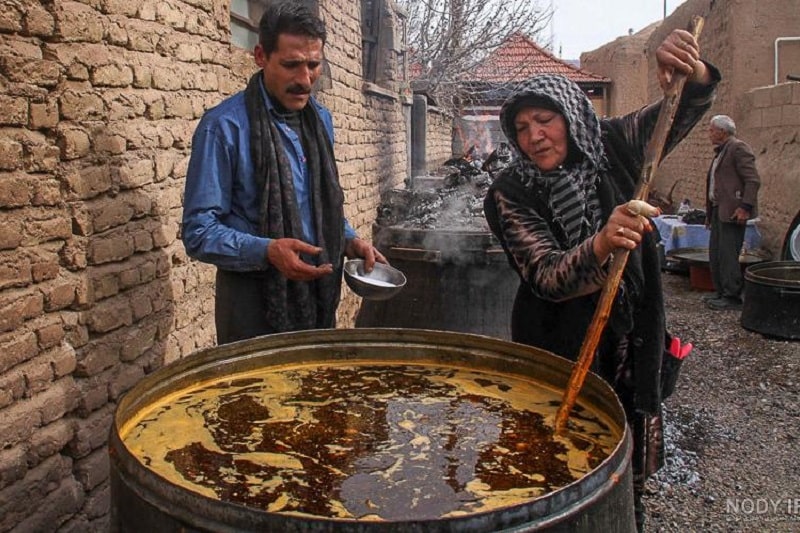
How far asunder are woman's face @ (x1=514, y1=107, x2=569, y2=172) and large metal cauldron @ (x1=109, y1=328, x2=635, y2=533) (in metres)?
0.63

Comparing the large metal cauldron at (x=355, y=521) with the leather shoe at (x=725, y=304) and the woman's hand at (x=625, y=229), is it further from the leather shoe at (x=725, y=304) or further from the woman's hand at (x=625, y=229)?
the leather shoe at (x=725, y=304)

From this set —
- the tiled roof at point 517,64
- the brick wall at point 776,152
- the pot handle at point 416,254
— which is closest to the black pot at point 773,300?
the brick wall at point 776,152

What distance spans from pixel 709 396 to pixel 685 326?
2.27m

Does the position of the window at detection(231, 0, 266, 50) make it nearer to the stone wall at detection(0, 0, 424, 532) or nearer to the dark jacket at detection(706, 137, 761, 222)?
the stone wall at detection(0, 0, 424, 532)

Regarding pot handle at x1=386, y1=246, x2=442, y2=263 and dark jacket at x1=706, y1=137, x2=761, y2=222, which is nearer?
pot handle at x1=386, y1=246, x2=442, y2=263

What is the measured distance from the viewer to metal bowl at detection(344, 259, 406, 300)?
9.00ft

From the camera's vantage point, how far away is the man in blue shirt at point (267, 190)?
2.43 metres

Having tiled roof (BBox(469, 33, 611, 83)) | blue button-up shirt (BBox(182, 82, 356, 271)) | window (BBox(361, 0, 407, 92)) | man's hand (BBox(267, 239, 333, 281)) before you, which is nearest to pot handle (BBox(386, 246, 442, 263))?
blue button-up shirt (BBox(182, 82, 356, 271))

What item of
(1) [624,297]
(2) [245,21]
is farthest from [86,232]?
(2) [245,21]

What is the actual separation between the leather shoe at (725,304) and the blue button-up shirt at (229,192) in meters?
6.74

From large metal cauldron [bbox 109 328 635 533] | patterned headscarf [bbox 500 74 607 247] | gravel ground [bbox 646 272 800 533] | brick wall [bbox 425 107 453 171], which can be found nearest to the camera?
large metal cauldron [bbox 109 328 635 533]

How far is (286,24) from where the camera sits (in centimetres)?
258

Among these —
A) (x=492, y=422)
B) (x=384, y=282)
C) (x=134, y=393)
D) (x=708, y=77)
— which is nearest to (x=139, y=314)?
(x=384, y=282)

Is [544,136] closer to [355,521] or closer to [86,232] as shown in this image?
[355,521]
